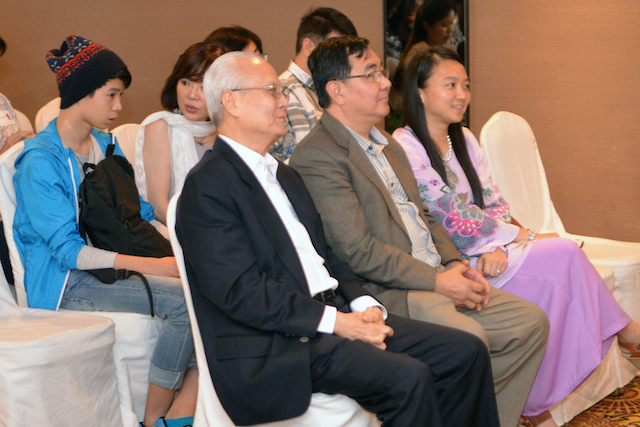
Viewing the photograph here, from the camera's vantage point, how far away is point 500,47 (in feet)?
14.6

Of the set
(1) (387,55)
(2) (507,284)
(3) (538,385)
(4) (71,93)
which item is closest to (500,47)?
(1) (387,55)

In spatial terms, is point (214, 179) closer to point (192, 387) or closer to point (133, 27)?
point (192, 387)

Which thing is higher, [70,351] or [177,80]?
[177,80]

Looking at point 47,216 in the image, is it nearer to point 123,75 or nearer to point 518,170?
point 123,75

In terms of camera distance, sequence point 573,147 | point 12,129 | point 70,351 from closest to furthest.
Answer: point 70,351
point 12,129
point 573,147

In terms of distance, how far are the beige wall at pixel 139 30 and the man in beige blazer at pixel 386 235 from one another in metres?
2.39

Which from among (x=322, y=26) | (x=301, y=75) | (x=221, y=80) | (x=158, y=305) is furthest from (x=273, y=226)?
(x=322, y=26)

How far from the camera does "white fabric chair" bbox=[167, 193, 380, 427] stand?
64.4 inches

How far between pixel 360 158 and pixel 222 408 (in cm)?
96

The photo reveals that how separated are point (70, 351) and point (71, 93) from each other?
0.95 meters

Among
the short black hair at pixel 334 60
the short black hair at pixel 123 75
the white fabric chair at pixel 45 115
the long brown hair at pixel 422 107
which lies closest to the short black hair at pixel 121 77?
the short black hair at pixel 123 75

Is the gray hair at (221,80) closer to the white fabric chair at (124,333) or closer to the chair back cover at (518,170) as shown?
the white fabric chair at (124,333)

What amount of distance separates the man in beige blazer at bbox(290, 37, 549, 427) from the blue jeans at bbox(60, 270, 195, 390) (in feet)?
1.99

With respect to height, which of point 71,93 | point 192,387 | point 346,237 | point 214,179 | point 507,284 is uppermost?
point 71,93
